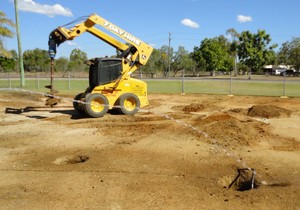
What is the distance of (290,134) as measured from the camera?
9742 millimetres

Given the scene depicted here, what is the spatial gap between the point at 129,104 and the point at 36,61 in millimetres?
75142

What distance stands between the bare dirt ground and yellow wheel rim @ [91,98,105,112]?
1.65 feet

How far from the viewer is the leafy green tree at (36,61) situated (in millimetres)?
79606

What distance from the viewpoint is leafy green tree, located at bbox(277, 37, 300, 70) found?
73312 mm

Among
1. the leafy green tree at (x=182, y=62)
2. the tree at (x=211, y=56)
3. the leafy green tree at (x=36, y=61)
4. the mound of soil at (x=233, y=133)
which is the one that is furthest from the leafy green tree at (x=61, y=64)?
the mound of soil at (x=233, y=133)

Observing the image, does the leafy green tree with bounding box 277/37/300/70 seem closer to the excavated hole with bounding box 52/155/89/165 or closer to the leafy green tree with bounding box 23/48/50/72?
the leafy green tree with bounding box 23/48/50/72

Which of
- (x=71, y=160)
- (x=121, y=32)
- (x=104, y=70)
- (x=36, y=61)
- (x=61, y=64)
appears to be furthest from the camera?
(x=61, y=64)

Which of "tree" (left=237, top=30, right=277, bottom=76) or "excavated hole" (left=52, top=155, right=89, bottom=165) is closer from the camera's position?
"excavated hole" (left=52, top=155, right=89, bottom=165)

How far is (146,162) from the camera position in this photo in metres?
6.97

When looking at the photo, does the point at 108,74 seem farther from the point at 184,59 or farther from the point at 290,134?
the point at 184,59

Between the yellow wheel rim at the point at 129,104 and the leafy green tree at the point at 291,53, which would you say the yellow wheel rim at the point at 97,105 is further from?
the leafy green tree at the point at 291,53

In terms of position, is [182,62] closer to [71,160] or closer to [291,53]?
[291,53]

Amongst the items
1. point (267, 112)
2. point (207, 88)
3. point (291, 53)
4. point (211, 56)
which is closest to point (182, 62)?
point (211, 56)

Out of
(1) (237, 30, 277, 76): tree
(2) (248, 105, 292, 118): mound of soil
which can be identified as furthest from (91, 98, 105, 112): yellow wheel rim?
(1) (237, 30, 277, 76): tree
